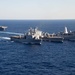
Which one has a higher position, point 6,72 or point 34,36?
point 34,36

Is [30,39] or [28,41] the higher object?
[30,39]

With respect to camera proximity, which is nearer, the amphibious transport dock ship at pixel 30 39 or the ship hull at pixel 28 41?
the ship hull at pixel 28 41

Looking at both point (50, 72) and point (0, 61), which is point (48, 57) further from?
point (50, 72)

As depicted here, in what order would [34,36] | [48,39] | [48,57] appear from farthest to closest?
[48,39] → [34,36] → [48,57]

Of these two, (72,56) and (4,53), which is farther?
(4,53)

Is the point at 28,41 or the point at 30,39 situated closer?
the point at 30,39

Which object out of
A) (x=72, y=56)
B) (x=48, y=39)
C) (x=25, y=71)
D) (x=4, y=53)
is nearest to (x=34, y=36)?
(x=48, y=39)

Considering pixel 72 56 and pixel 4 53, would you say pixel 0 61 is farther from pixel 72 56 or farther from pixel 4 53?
pixel 72 56

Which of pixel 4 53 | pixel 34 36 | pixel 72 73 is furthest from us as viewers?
pixel 34 36

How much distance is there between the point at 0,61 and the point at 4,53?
59.8 feet

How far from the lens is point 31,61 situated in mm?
93812

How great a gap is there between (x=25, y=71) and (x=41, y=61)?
16.1 meters

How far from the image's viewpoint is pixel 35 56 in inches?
4112

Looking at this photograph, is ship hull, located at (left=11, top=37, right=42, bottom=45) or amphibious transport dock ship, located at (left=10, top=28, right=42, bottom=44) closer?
ship hull, located at (left=11, top=37, right=42, bottom=45)
